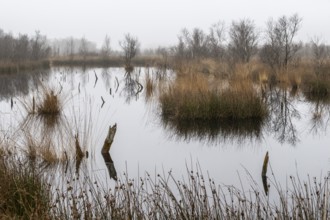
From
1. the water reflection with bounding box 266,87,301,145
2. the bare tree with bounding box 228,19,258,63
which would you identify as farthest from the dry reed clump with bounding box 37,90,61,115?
the bare tree with bounding box 228,19,258,63

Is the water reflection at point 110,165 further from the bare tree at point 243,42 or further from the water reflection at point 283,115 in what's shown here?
the bare tree at point 243,42

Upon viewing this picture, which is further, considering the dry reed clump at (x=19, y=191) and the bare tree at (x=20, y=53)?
the bare tree at (x=20, y=53)

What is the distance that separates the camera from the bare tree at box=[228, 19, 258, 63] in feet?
88.7

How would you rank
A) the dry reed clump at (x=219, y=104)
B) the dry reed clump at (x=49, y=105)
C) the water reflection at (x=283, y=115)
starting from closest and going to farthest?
1. the water reflection at (x=283, y=115)
2. the dry reed clump at (x=219, y=104)
3. the dry reed clump at (x=49, y=105)

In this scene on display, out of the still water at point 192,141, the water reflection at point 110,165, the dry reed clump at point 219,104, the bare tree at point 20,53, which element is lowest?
the water reflection at point 110,165

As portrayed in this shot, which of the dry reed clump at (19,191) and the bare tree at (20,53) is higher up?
the bare tree at (20,53)

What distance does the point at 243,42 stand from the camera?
28.1 metres

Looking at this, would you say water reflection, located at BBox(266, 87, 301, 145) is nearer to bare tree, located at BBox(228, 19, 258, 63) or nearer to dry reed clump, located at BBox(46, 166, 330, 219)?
dry reed clump, located at BBox(46, 166, 330, 219)

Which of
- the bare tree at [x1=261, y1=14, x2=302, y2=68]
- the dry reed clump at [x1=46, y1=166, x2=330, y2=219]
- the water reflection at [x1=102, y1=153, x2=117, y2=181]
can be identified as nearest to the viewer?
the dry reed clump at [x1=46, y1=166, x2=330, y2=219]

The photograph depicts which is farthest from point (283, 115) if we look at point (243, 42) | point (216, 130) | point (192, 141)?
point (243, 42)

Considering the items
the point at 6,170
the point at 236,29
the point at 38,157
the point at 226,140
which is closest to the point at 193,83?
the point at 226,140

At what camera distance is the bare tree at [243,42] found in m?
27.0

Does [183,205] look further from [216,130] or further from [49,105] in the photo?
[49,105]

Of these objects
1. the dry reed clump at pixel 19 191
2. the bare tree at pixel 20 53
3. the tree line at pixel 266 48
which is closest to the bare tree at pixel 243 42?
the tree line at pixel 266 48
